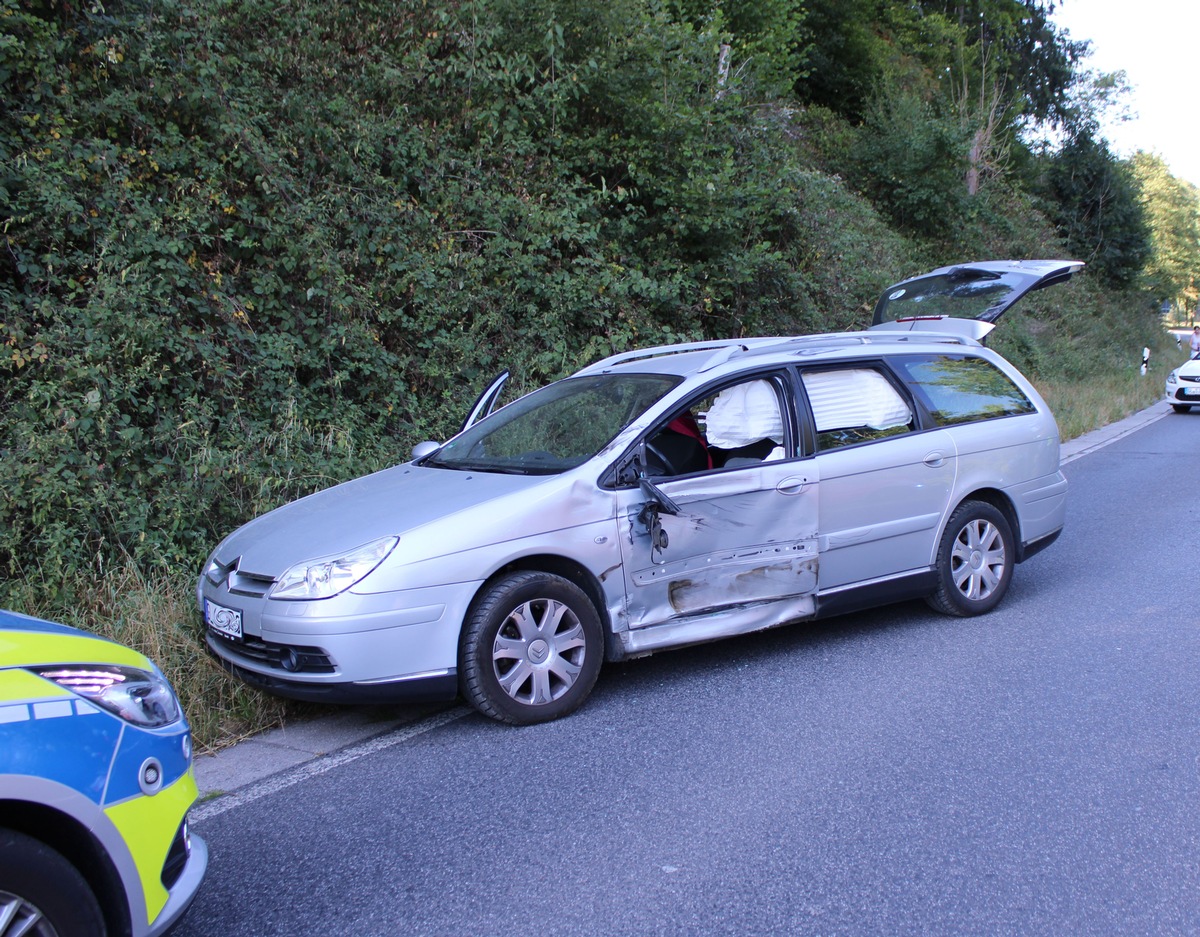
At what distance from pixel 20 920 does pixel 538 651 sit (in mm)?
2672

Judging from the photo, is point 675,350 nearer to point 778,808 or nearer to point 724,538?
point 724,538

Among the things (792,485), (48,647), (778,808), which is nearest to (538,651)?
(778,808)

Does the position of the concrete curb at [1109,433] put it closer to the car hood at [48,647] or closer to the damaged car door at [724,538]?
the damaged car door at [724,538]

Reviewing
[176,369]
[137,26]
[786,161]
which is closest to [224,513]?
[176,369]

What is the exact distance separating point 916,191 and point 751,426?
20.9 metres

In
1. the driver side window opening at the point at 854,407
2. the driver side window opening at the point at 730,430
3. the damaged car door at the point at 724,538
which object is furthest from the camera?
the driver side window opening at the point at 854,407

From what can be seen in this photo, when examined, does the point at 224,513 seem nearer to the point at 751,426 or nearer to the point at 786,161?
the point at 751,426

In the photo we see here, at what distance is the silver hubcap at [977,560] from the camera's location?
623 cm

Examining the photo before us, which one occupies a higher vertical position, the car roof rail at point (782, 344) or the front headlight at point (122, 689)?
the car roof rail at point (782, 344)

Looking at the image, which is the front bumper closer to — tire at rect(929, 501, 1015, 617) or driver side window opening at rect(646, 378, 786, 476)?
driver side window opening at rect(646, 378, 786, 476)

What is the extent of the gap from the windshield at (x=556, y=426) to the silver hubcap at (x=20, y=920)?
311 cm

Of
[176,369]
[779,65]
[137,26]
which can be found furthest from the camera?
[779,65]

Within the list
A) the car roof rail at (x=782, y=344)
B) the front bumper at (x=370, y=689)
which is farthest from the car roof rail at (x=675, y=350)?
the front bumper at (x=370, y=689)

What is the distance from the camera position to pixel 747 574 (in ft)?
17.5
